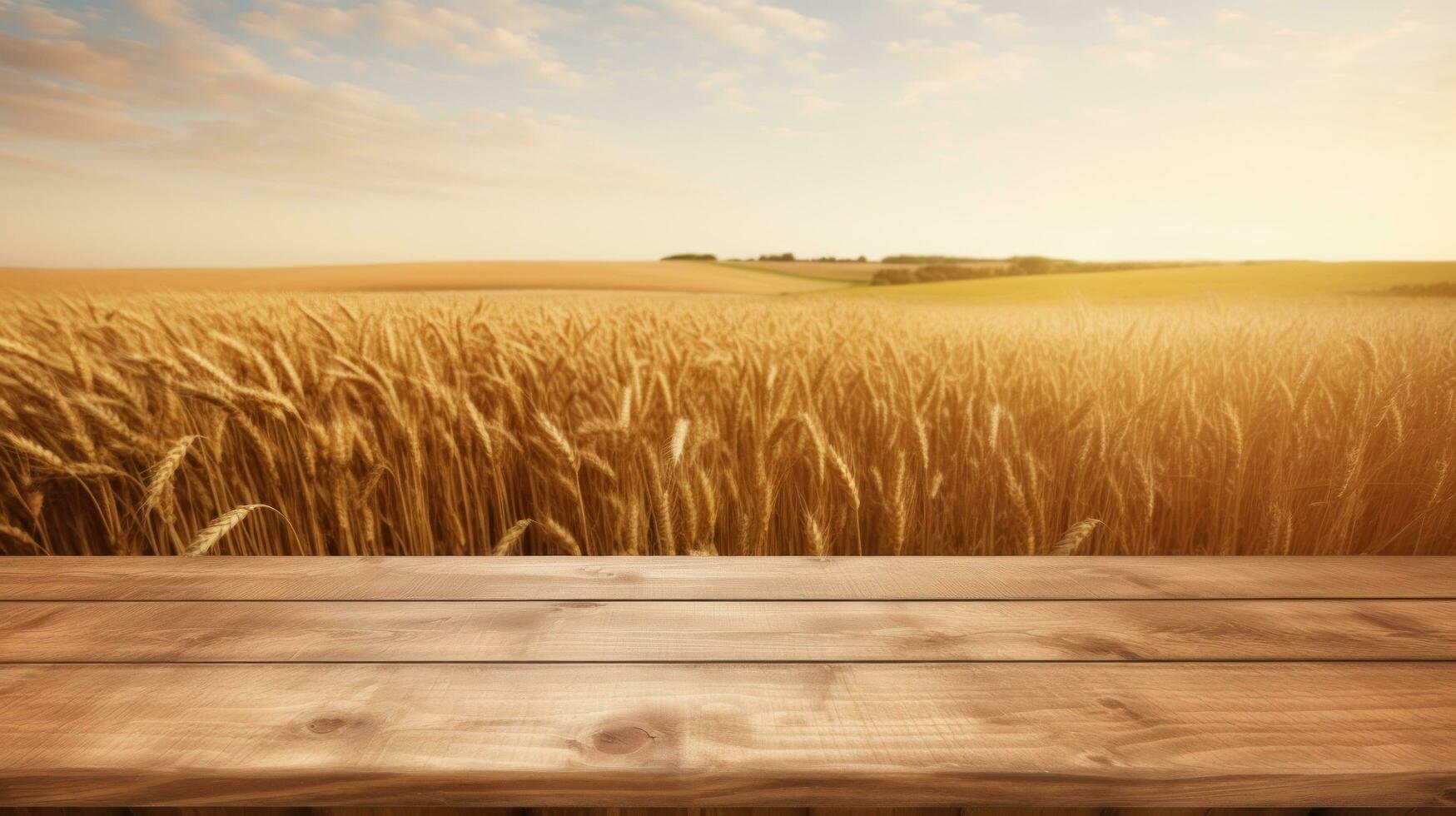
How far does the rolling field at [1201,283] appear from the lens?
43.2 ft

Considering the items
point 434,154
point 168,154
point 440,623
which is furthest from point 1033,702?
point 168,154

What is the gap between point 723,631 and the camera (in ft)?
2.45

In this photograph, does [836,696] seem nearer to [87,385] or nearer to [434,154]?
[87,385]

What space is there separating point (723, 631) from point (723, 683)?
0.10m

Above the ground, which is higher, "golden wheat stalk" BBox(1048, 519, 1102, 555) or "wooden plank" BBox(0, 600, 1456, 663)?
"wooden plank" BBox(0, 600, 1456, 663)

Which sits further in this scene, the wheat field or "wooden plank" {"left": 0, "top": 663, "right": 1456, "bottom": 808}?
the wheat field

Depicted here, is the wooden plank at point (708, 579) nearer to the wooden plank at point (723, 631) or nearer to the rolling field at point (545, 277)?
the wooden plank at point (723, 631)

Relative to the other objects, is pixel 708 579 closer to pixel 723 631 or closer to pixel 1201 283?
pixel 723 631

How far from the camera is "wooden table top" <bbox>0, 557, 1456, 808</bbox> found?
0.55 m

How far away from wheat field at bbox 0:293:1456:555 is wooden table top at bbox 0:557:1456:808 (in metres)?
0.32

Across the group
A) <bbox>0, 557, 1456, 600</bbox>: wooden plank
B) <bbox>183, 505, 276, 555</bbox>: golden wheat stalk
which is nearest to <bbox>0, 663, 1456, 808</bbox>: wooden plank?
<bbox>0, 557, 1456, 600</bbox>: wooden plank

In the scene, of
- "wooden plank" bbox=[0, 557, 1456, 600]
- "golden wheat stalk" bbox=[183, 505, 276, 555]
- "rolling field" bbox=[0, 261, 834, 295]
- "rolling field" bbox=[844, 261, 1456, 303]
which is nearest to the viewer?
"wooden plank" bbox=[0, 557, 1456, 600]

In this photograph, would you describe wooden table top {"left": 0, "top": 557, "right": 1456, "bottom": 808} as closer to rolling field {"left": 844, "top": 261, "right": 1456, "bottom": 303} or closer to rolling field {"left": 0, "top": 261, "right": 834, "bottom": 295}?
rolling field {"left": 844, "top": 261, "right": 1456, "bottom": 303}

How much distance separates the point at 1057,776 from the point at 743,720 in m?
0.23
